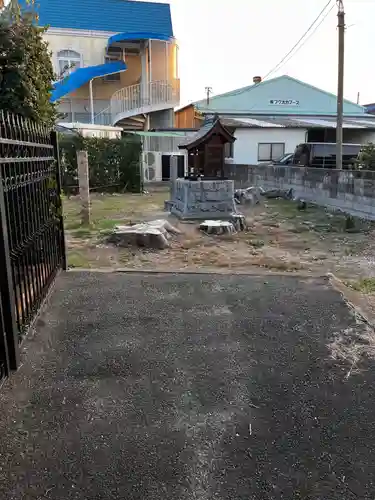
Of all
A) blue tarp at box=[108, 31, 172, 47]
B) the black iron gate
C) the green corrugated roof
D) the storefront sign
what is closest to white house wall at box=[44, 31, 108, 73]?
blue tarp at box=[108, 31, 172, 47]

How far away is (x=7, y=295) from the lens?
2.53 meters

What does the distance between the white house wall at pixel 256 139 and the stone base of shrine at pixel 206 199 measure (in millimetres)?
11713

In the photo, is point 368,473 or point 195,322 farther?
point 195,322

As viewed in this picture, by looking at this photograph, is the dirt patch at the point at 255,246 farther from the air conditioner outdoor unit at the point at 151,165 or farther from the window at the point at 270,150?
the window at the point at 270,150

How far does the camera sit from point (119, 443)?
1969 millimetres

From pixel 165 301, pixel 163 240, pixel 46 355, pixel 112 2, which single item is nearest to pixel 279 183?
pixel 163 240

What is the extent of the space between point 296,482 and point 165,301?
7.61 feet

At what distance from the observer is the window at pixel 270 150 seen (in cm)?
2202

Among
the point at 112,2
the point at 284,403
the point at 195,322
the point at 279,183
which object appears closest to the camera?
the point at 284,403

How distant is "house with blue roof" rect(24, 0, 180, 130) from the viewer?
22484mm

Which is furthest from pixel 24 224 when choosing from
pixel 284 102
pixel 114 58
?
pixel 284 102

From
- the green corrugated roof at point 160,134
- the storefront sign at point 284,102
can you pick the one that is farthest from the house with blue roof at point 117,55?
the storefront sign at point 284,102

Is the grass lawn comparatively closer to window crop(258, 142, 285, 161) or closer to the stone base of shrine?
the stone base of shrine

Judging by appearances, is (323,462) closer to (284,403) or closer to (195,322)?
(284,403)
